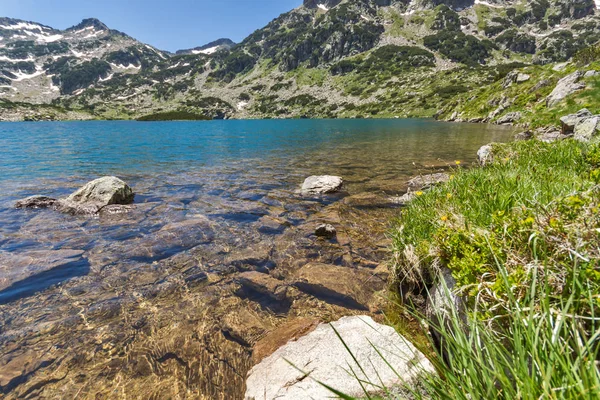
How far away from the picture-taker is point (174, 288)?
255 inches

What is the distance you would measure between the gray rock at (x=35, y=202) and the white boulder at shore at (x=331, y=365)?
1328cm

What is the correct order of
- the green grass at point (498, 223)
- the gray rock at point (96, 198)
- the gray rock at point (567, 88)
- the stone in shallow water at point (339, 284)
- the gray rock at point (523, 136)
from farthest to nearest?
the gray rock at point (567, 88) < the gray rock at point (523, 136) < the gray rock at point (96, 198) < the stone in shallow water at point (339, 284) < the green grass at point (498, 223)

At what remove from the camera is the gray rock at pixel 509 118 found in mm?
51141

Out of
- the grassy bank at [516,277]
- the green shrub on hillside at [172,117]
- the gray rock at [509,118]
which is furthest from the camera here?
the green shrub on hillside at [172,117]

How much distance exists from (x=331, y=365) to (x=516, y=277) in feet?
8.10

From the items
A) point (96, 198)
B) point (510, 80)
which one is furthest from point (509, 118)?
point (96, 198)

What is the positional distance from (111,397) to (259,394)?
2.31 metres

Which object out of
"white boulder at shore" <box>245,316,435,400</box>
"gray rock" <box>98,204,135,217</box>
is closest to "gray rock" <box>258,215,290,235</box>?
"white boulder at shore" <box>245,316,435,400</box>

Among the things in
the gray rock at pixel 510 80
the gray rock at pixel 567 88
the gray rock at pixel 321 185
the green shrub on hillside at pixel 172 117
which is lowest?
the green shrub on hillside at pixel 172 117

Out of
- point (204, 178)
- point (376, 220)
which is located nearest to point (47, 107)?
point (204, 178)

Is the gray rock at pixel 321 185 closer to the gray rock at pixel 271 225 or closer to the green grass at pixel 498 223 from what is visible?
the gray rock at pixel 271 225

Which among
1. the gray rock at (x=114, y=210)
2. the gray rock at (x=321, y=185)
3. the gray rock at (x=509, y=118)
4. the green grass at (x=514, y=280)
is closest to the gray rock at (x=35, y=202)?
the gray rock at (x=114, y=210)

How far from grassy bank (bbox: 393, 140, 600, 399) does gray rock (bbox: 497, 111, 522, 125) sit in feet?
188

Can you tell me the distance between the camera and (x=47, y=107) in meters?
188
